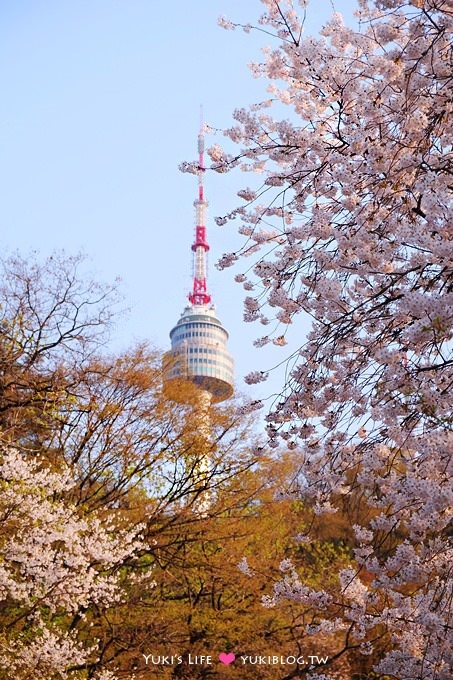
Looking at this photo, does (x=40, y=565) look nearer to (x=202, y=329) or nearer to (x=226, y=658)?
(x=226, y=658)

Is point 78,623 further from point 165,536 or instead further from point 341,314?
point 341,314

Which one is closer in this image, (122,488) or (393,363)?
(393,363)

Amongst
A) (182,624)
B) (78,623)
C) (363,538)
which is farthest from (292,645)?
(363,538)

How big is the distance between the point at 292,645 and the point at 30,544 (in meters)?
5.29

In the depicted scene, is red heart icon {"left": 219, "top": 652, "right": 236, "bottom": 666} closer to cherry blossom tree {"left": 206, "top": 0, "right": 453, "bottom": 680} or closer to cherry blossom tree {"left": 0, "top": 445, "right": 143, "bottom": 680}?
cherry blossom tree {"left": 0, "top": 445, "right": 143, "bottom": 680}

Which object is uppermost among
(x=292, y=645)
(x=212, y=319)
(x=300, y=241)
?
(x=212, y=319)

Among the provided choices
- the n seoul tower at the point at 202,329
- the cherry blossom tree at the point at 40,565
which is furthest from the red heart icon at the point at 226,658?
the n seoul tower at the point at 202,329

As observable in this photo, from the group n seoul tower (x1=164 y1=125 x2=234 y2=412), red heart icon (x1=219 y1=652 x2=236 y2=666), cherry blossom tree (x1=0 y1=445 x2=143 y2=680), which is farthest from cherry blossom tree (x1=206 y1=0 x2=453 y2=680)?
n seoul tower (x1=164 y1=125 x2=234 y2=412)

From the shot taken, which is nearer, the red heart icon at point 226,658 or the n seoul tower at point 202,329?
the red heart icon at point 226,658

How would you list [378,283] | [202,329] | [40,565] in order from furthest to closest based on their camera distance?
1. [202,329]
2. [40,565]
3. [378,283]

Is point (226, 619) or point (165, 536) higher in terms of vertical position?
point (165, 536)

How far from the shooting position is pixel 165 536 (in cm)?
1109

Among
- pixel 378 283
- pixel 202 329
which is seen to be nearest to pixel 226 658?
pixel 378 283

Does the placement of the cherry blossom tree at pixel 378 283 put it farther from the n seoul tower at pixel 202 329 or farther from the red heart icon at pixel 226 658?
the n seoul tower at pixel 202 329
